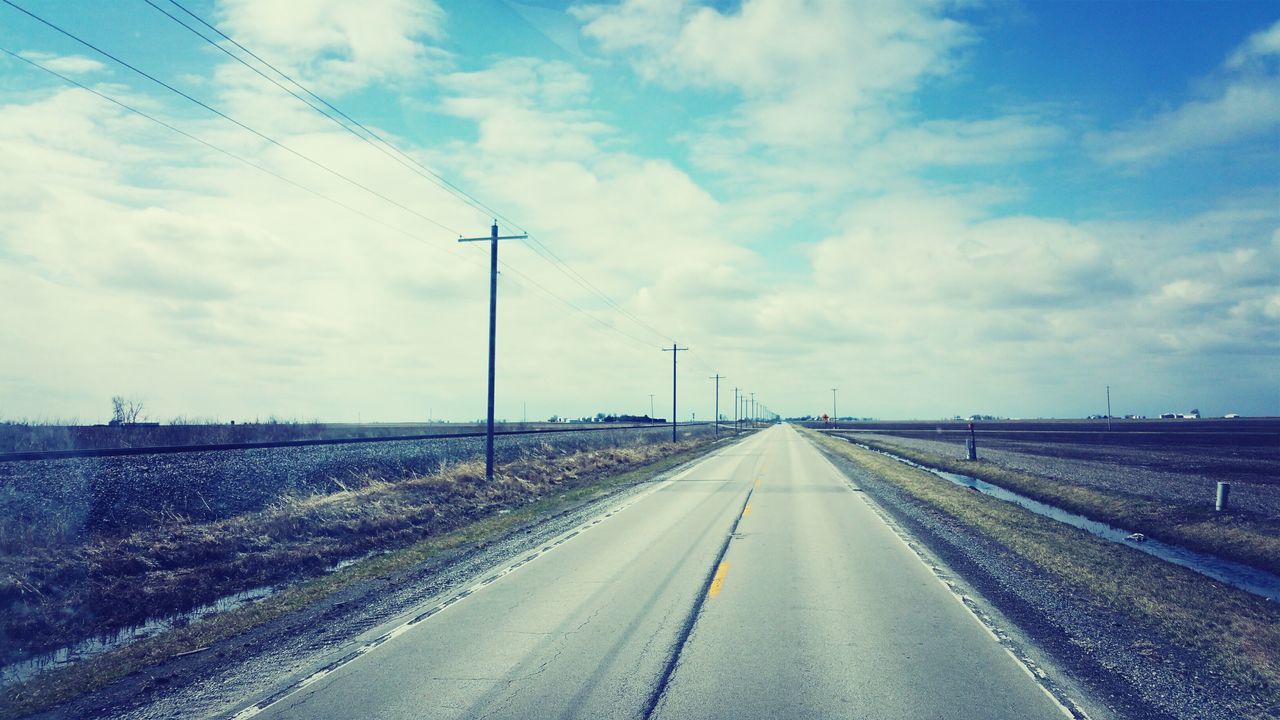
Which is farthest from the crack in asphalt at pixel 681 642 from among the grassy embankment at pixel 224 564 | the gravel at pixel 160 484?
the gravel at pixel 160 484

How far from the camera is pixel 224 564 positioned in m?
11.2

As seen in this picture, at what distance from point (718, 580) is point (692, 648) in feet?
9.34

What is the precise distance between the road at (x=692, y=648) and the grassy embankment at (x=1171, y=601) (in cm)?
192

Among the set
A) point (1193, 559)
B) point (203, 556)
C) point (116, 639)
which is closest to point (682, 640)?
point (116, 639)

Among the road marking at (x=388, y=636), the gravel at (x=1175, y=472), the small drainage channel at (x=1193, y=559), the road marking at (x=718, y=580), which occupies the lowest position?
the small drainage channel at (x=1193, y=559)

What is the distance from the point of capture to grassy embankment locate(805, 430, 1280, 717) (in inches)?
241

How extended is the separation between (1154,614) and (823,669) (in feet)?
16.4

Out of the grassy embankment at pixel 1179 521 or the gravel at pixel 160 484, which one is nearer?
the gravel at pixel 160 484

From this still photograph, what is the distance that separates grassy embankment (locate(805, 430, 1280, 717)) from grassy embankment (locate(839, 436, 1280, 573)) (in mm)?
2504

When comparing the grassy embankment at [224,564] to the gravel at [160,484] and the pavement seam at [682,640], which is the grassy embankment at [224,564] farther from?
the pavement seam at [682,640]

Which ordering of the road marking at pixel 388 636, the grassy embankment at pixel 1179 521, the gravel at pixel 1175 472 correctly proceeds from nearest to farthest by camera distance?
the road marking at pixel 388 636
the grassy embankment at pixel 1179 521
the gravel at pixel 1175 472

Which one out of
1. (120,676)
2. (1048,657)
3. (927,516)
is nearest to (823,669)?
(1048,657)

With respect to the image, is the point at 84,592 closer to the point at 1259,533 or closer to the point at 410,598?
the point at 410,598

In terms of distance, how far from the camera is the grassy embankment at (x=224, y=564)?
7.29 metres
